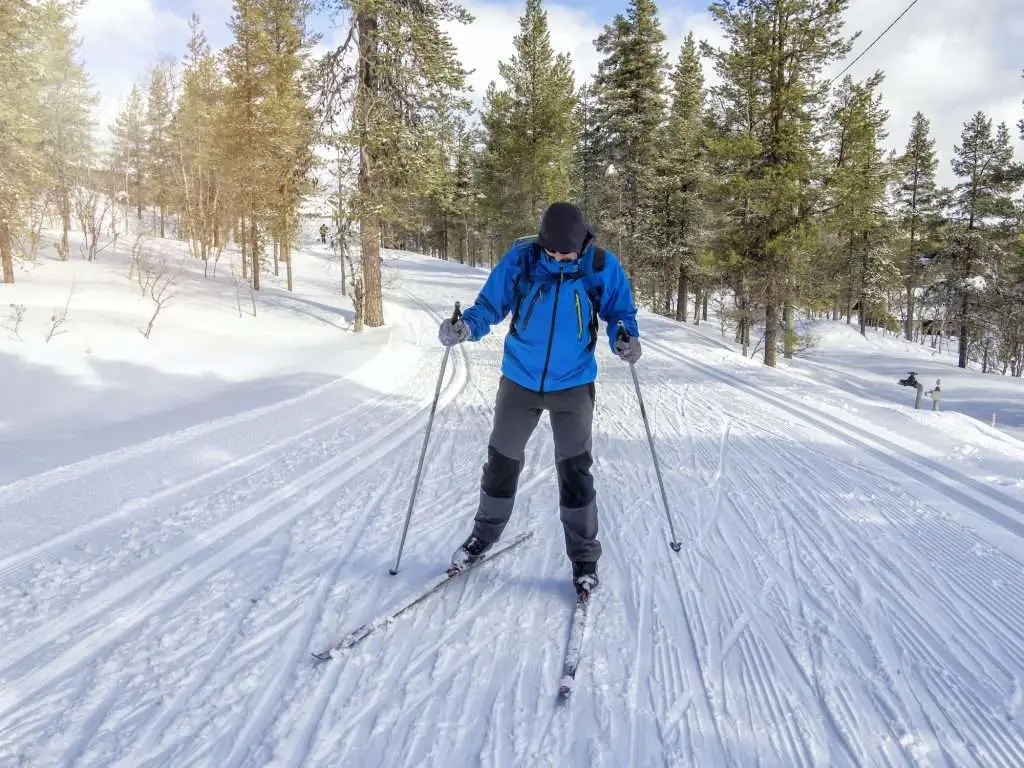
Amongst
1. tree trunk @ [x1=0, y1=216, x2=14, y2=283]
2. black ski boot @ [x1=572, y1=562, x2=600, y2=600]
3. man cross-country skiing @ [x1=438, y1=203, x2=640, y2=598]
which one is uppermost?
tree trunk @ [x1=0, y1=216, x2=14, y2=283]

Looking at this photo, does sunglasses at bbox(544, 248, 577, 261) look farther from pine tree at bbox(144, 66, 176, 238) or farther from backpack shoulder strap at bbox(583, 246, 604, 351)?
pine tree at bbox(144, 66, 176, 238)

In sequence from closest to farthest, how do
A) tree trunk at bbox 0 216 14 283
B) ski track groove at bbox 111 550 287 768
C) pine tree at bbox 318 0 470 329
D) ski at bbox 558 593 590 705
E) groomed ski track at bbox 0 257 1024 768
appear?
ski track groove at bbox 111 550 287 768, groomed ski track at bbox 0 257 1024 768, ski at bbox 558 593 590 705, pine tree at bbox 318 0 470 329, tree trunk at bbox 0 216 14 283

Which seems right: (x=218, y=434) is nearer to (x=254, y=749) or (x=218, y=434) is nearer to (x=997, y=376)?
(x=254, y=749)

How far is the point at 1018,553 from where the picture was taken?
12.0 feet

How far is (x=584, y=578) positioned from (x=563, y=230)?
188 centimetres

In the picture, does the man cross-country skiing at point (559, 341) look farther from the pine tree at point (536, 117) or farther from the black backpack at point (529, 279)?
the pine tree at point (536, 117)

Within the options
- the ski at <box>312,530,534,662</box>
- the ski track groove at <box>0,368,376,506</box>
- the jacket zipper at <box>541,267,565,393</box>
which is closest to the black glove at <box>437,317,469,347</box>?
the jacket zipper at <box>541,267,565,393</box>

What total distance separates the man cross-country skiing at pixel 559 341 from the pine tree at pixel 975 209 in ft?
102

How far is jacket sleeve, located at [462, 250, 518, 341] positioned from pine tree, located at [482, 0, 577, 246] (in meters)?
25.0

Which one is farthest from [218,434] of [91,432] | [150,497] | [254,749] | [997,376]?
[997,376]

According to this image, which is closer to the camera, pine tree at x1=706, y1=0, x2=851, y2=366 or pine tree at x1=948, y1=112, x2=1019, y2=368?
pine tree at x1=706, y1=0, x2=851, y2=366

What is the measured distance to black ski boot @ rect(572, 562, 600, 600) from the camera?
9.83 feet

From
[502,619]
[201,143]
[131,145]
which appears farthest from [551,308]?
[131,145]

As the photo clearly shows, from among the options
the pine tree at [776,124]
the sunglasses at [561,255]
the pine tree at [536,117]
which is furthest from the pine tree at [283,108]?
the sunglasses at [561,255]
